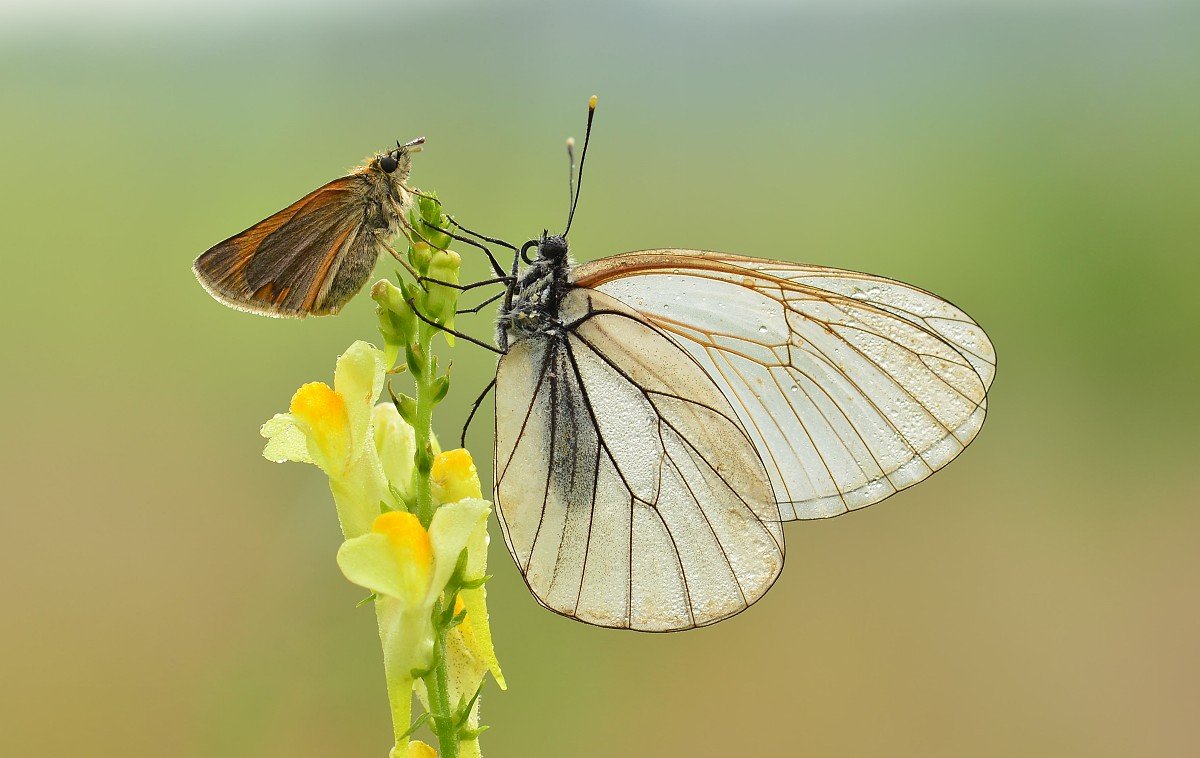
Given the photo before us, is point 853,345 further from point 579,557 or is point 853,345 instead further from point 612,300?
point 579,557

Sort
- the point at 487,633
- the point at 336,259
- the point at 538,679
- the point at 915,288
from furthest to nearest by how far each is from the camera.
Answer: the point at 538,679 < the point at 915,288 < the point at 336,259 < the point at 487,633

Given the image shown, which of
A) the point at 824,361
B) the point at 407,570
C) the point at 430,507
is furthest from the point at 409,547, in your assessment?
the point at 824,361

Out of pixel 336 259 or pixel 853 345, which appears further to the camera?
pixel 853 345

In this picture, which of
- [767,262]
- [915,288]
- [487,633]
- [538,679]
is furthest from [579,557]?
[538,679]

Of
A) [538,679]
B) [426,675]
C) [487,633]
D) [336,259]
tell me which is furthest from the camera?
[538,679]

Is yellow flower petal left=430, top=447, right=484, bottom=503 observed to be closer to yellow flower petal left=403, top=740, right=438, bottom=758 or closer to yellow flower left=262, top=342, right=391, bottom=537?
yellow flower left=262, top=342, right=391, bottom=537

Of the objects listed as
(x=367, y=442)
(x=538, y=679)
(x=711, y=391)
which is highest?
(x=538, y=679)

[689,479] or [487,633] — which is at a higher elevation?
[689,479]

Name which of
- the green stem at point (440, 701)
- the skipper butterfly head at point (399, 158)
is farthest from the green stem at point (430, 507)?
the skipper butterfly head at point (399, 158)
